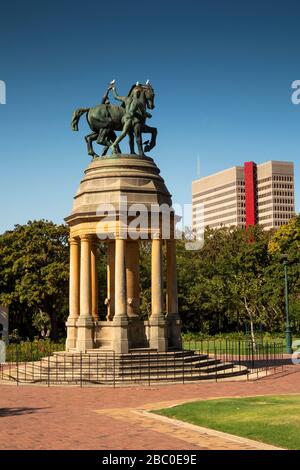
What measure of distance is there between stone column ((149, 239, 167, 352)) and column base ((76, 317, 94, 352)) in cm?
319

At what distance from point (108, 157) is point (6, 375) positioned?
13094 mm

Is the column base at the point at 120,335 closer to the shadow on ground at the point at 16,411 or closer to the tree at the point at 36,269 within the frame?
the shadow on ground at the point at 16,411

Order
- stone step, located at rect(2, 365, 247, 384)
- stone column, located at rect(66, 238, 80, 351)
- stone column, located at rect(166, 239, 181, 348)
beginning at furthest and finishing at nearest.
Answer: stone column, located at rect(66, 238, 80, 351)
stone column, located at rect(166, 239, 181, 348)
stone step, located at rect(2, 365, 247, 384)

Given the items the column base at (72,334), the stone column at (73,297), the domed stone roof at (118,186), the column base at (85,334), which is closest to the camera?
the column base at (85,334)

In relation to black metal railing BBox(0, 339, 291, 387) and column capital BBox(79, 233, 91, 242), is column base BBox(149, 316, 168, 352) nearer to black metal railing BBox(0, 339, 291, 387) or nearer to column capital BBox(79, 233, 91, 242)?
black metal railing BBox(0, 339, 291, 387)

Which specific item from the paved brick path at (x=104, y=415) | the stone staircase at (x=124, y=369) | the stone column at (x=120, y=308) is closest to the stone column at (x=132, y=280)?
the stone column at (x=120, y=308)

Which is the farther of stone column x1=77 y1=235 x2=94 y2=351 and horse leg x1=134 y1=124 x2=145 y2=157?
horse leg x1=134 y1=124 x2=145 y2=157

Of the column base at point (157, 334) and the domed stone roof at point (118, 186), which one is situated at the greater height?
the domed stone roof at point (118, 186)

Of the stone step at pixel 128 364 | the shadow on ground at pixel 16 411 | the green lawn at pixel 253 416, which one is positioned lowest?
the shadow on ground at pixel 16 411

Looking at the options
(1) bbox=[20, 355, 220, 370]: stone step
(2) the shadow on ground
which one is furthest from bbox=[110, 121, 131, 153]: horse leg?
(2) the shadow on ground

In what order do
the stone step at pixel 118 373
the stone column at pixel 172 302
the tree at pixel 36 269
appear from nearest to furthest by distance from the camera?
1. the stone step at pixel 118 373
2. the stone column at pixel 172 302
3. the tree at pixel 36 269

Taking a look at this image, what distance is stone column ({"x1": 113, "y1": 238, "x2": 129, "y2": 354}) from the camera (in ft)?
108

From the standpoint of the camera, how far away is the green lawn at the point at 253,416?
16219mm

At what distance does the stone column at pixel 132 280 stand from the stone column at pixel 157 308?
201 cm
